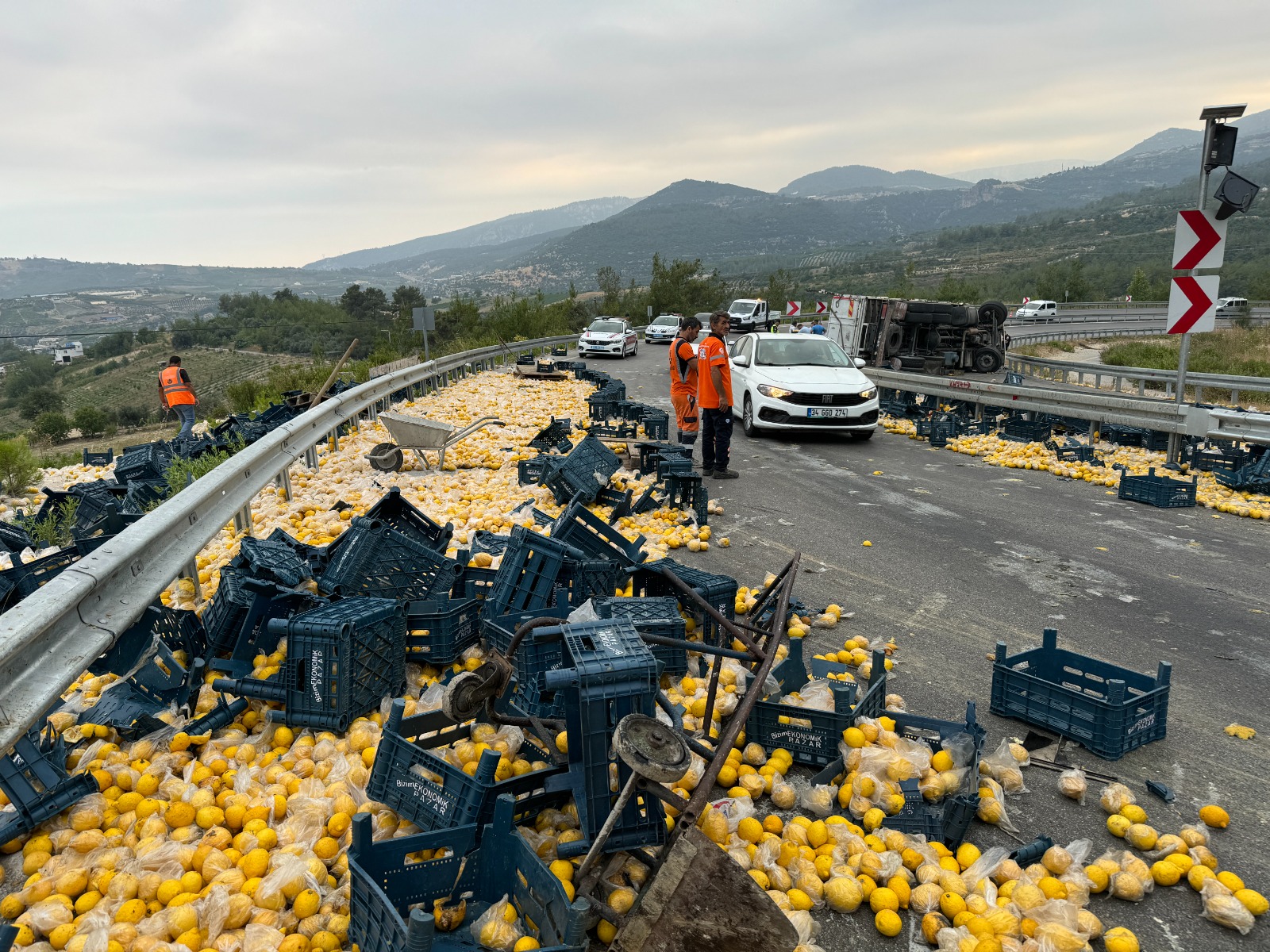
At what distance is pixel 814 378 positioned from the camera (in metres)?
13.2

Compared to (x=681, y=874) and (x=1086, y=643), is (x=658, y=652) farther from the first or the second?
(x=1086, y=643)

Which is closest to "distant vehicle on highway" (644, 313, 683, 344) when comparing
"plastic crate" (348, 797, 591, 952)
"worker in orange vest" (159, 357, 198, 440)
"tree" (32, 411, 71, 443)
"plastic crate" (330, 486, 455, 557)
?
"worker in orange vest" (159, 357, 198, 440)

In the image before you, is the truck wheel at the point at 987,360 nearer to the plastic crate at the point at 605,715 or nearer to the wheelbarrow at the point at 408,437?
the wheelbarrow at the point at 408,437

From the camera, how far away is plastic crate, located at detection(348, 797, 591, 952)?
2.32m

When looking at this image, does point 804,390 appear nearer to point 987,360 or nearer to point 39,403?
point 987,360

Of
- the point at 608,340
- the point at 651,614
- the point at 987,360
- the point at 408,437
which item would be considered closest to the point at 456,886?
the point at 651,614

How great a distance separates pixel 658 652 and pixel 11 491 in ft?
37.2

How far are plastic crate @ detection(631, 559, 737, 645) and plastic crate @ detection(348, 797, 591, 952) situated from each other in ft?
7.02

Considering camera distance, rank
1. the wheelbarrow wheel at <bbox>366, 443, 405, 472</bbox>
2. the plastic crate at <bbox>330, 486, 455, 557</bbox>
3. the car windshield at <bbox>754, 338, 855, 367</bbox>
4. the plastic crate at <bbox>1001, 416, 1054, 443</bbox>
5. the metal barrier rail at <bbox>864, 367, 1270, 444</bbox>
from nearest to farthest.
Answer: the plastic crate at <bbox>330, 486, 455, 557</bbox>
the wheelbarrow wheel at <bbox>366, 443, 405, 472</bbox>
the metal barrier rail at <bbox>864, 367, 1270, 444</bbox>
the plastic crate at <bbox>1001, 416, 1054, 443</bbox>
the car windshield at <bbox>754, 338, 855, 367</bbox>

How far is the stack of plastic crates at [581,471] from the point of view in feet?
24.4

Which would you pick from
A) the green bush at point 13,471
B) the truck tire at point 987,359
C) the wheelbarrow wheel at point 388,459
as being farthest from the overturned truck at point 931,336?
the green bush at point 13,471

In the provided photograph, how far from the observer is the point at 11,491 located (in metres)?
11.1

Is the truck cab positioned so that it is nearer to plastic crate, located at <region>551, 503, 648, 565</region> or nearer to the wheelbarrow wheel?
the wheelbarrow wheel

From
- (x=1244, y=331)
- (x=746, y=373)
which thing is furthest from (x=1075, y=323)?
(x=746, y=373)
